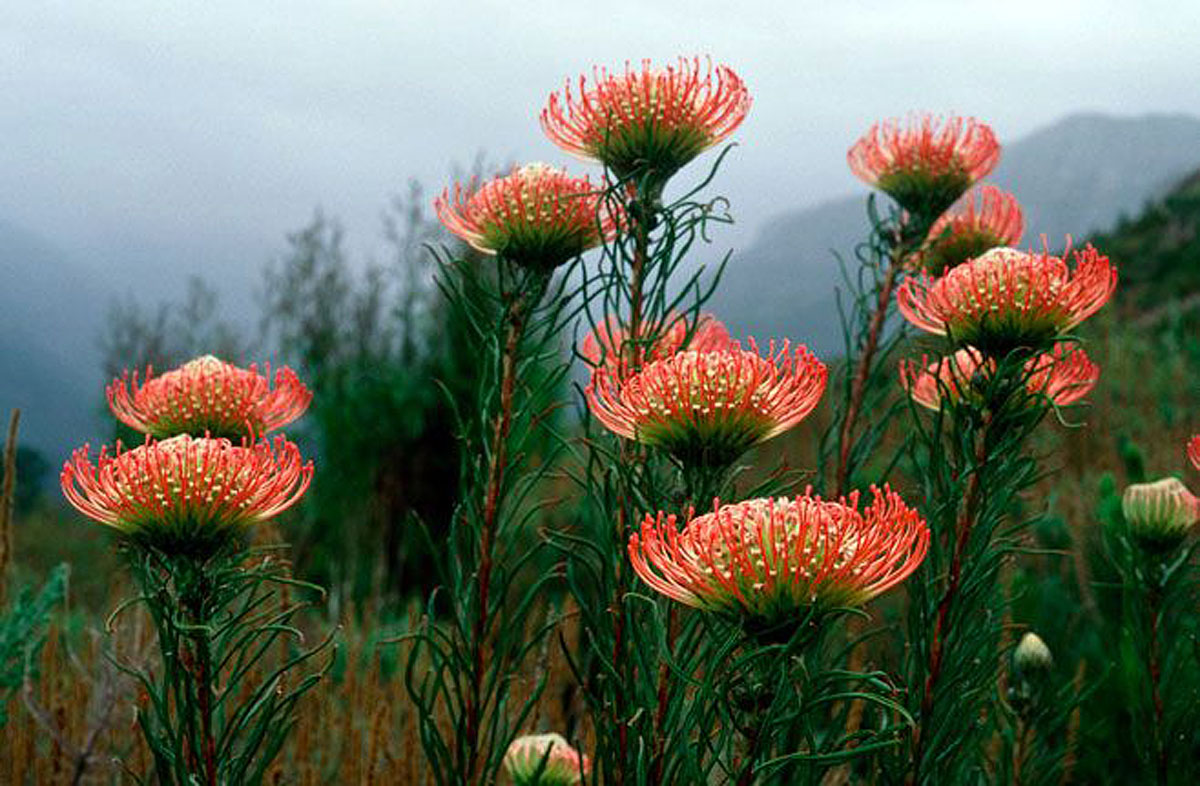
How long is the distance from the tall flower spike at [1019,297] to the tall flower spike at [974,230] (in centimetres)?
84

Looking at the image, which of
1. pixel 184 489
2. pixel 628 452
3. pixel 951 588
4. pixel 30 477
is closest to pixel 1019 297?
pixel 951 588

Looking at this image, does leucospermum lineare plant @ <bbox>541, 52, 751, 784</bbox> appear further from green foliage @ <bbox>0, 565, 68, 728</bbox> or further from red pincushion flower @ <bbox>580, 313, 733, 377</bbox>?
green foliage @ <bbox>0, 565, 68, 728</bbox>

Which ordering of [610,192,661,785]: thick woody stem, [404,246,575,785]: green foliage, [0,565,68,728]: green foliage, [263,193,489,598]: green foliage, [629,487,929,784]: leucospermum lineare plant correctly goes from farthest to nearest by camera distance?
[263,193,489,598]: green foliage → [0,565,68,728]: green foliage → [404,246,575,785]: green foliage → [610,192,661,785]: thick woody stem → [629,487,929,784]: leucospermum lineare plant

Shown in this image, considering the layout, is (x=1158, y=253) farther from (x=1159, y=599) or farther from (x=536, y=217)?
(x=536, y=217)

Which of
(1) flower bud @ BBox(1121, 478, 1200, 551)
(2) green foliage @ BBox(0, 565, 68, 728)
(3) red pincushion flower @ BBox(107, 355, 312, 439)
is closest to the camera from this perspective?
(3) red pincushion flower @ BBox(107, 355, 312, 439)

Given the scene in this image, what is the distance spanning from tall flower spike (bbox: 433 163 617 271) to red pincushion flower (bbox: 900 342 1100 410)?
0.63 m

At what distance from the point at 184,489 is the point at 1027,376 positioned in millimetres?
1306

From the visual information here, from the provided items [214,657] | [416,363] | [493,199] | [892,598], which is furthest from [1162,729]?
[416,363]

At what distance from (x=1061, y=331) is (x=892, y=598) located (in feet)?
12.1

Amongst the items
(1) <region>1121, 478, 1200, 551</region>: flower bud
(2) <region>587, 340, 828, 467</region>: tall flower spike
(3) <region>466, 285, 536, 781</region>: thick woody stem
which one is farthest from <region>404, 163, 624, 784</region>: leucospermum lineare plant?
(1) <region>1121, 478, 1200, 551</region>: flower bud

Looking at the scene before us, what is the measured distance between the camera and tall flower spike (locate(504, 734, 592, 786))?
187 centimetres

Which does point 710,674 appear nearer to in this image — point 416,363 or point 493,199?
point 493,199

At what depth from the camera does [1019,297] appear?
170cm

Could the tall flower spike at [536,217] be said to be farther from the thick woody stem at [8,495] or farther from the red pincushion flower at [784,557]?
the thick woody stem at [8,495]
